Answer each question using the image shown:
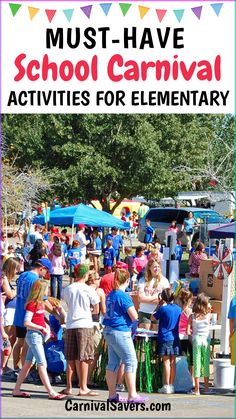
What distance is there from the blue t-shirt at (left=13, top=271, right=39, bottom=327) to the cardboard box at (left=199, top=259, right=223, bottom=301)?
466 cm

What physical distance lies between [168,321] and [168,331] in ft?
0.44

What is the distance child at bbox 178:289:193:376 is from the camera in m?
12.2

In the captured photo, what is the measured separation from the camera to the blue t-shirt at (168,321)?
37.9ft

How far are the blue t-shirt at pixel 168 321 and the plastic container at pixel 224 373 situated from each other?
0.79 m

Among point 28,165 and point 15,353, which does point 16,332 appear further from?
point 28,165

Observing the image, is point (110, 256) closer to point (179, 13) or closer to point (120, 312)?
point (120, 312)

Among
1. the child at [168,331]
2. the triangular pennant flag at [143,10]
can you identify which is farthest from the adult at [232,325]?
the triangular pennant flag at [143,10]

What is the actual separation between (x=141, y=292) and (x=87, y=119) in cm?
2570

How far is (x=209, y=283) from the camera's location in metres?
16.0

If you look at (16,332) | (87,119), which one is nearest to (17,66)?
(16,332)

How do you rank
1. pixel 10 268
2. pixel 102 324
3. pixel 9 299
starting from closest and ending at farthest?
1. pixel 102 324
2. pixel 10 268
3. pixel 9 299

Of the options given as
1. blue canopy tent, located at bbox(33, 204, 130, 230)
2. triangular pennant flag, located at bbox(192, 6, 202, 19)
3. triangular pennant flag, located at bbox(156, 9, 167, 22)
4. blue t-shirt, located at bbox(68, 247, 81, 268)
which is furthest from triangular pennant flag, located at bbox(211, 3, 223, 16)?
blue canopy tent, located at bbox(33, 204, 130, 230)

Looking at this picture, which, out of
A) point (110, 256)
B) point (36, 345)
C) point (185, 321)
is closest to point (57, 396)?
point (36, 345)

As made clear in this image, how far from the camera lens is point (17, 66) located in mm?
11148
